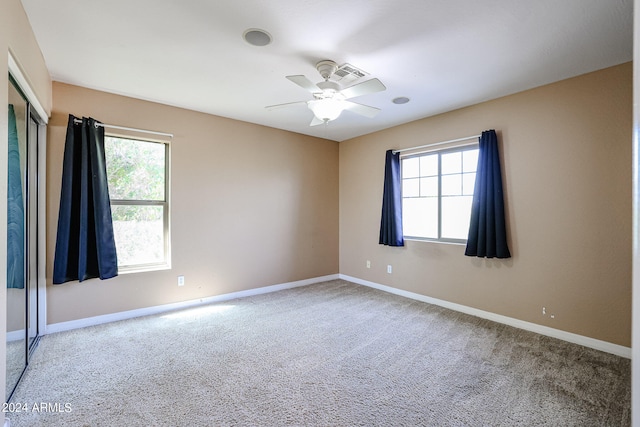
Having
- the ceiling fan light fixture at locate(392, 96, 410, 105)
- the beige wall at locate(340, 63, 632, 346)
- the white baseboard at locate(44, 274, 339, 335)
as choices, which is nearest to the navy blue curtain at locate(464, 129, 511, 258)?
the beige wall at locate(340, 63, 632, 346)

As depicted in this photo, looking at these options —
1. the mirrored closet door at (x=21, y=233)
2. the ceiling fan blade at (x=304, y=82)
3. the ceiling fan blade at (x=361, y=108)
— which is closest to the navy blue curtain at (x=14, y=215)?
the mirrored closet door at (x=21, y=233)

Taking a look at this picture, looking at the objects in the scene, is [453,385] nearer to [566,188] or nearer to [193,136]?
[566,188]

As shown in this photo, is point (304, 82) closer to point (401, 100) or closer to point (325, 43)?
point (325, 43)

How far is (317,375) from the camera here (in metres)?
2.25

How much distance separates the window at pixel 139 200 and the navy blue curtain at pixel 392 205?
2.97 metres

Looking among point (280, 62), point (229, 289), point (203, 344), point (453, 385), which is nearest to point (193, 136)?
point (280, 62)

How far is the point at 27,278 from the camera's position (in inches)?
98.1

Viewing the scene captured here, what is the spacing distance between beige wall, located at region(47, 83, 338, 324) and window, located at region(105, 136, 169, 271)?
0.14m

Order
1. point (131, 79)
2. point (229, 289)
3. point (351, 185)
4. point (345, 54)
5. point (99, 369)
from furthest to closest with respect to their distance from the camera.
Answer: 1. point (351, 185)
2. point (229, 289)
3. point (131, 79)
4. point (345, 54)
5. point (99, 369)

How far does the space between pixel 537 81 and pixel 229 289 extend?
14.2 feet

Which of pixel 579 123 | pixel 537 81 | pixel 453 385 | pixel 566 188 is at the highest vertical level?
pixel 537 81

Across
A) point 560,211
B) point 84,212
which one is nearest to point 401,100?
point 560,211

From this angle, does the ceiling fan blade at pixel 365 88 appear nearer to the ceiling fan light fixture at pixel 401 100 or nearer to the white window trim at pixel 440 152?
the ceiling fan light fixture at pixel 401 100

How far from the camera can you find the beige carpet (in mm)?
1815
